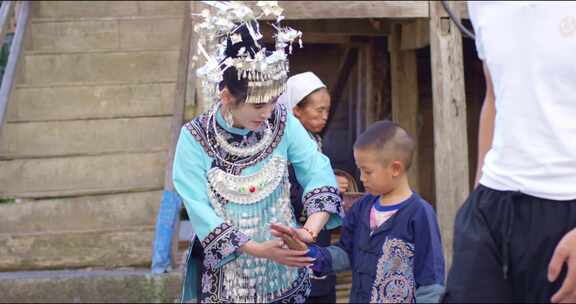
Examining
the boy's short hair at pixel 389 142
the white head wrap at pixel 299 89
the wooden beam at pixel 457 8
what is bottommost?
the boy's short hair at pixel 389 142

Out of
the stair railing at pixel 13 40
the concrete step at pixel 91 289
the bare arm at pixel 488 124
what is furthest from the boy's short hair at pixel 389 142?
the stair railing at pixel 13 40

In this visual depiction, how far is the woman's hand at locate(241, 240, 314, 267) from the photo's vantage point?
3111 millimetres

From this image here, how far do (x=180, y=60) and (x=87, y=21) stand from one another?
1.48 m

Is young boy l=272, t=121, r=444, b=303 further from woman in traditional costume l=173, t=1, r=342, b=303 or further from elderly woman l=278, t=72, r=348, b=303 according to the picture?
elderly woman l=278, t=72, r=348, b=303

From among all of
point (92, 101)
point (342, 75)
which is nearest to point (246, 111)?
point (92, 101)

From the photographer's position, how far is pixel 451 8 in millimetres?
6309

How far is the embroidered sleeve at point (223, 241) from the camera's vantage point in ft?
10.5

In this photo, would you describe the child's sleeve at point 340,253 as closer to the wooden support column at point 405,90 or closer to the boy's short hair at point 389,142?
the boy's short hair at point 389,142

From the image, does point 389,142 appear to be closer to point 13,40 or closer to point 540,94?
point 540,94

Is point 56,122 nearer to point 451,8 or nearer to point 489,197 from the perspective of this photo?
point 451,8

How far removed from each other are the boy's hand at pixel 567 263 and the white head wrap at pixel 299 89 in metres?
1.97

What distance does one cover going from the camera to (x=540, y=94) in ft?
7.60

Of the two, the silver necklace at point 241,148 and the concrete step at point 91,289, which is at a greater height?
the silver necklace at point 241,148

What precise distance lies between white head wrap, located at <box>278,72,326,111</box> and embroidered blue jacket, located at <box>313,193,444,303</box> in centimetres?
88
